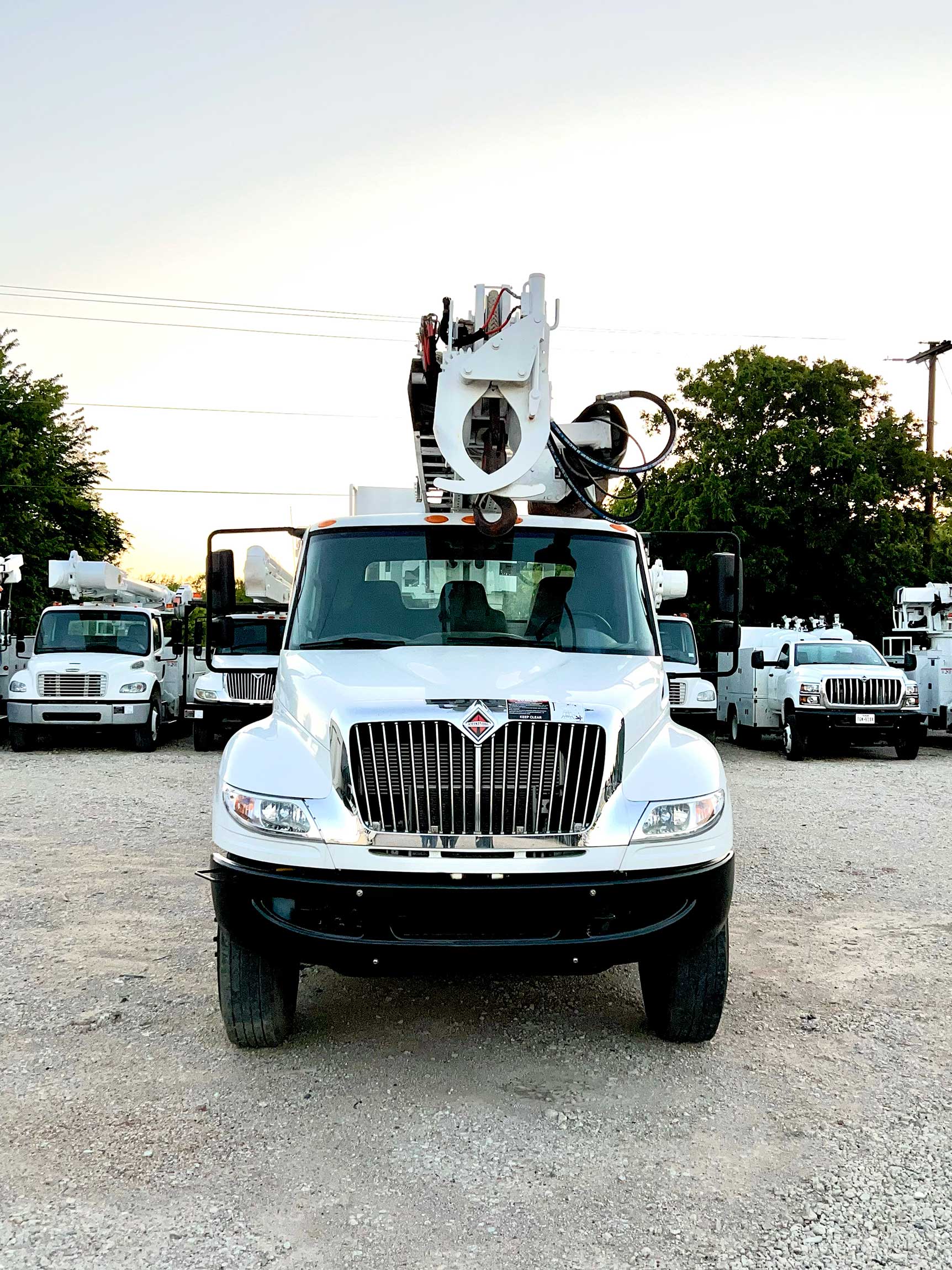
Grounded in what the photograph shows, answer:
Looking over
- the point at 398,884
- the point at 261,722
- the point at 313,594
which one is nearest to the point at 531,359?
the point at 313,594

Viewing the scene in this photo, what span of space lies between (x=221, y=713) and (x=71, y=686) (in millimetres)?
2255

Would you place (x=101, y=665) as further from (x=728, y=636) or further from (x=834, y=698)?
(x=728, y=636)

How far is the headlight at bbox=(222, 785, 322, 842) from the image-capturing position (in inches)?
165

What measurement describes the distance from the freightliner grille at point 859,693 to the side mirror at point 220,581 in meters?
13.7

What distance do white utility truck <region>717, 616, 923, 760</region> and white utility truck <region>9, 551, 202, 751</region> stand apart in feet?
30.9

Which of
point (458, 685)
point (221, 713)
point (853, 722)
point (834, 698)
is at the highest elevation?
point (458, 685)

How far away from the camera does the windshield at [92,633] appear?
1811 centimetres

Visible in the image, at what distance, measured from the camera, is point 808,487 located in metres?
31.7

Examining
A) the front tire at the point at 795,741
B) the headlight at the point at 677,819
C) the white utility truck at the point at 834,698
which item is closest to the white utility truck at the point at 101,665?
the white utility truck at the point at 834,698

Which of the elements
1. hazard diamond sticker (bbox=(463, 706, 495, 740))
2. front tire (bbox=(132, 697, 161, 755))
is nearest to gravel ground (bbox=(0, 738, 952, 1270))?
hazard diamond sticker (bbox=(463, 706, 495, 740))

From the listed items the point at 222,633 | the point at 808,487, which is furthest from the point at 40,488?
the point at 222,633

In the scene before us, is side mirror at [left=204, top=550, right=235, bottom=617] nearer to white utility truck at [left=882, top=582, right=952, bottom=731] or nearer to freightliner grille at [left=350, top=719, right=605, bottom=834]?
freightliner grille at [left=350, top=719, right=605, bottom=834]

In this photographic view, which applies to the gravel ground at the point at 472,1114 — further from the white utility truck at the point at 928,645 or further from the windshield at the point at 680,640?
the white utility truck at the point at 928,645

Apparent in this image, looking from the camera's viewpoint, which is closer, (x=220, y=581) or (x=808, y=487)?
(x=220, y=581)
